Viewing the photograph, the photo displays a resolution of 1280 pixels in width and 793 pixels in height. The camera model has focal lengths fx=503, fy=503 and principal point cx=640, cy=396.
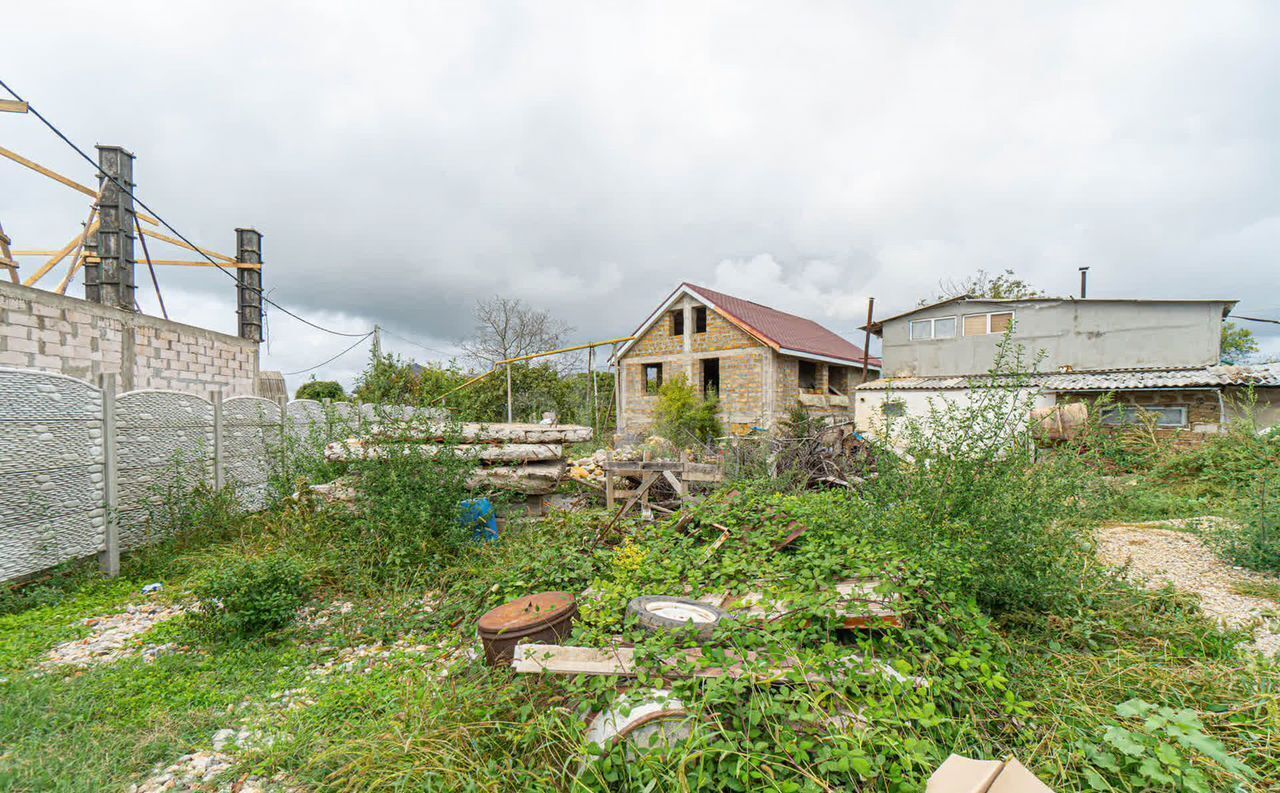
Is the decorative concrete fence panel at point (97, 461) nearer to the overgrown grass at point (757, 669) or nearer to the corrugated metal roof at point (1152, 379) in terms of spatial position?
the overgrown grass at point (757, 669)

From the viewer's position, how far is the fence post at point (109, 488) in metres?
5.12

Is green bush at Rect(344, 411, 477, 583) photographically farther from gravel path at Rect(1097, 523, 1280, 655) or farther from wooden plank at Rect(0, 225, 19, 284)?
wooden plank at Rect(0, 225, 19, 284)

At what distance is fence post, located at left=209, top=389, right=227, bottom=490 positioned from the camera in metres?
6.49

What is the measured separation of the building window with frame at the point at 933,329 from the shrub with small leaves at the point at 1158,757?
14521 mm

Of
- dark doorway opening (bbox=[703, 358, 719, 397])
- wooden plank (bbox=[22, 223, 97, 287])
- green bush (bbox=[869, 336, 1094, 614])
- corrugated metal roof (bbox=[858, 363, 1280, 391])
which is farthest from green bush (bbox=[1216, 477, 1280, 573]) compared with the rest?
wooden plank (bbox=[22, 223, 97, 287])

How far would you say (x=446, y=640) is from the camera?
377cm

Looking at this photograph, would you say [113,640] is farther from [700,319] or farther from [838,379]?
[838,379]

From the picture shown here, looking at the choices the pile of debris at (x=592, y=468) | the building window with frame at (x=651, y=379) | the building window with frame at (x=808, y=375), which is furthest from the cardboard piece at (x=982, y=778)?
the building window with frame at (x=808, y=375)

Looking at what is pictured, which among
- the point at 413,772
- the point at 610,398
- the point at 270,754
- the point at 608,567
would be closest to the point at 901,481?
the point at 608,567

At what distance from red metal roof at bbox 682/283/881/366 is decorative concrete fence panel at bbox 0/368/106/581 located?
13.8 m

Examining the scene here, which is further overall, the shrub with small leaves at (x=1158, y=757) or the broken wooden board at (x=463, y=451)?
the broken wooden board at (x=463, y=451)

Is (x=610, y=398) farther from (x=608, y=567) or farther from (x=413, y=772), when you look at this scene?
(x=413, y=772)

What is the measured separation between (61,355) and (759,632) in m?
10.9

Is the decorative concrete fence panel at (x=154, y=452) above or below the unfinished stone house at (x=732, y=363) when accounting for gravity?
below
